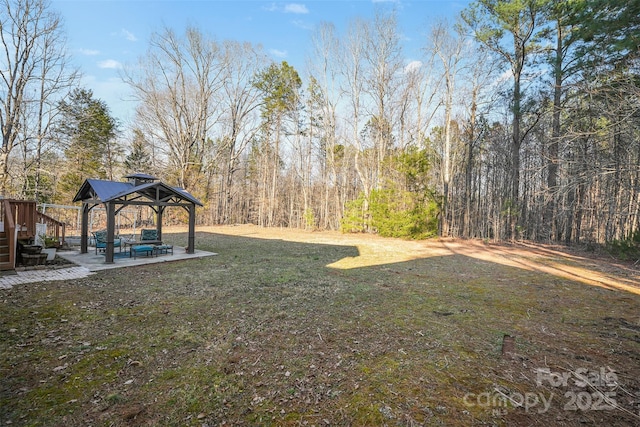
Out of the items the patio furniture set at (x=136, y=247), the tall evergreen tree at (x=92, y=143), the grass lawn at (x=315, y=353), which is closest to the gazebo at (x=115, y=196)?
the patio furniture set at (x=136, y=247)

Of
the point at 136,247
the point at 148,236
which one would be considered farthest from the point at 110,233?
the point at 148,236

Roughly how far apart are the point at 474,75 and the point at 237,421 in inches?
827

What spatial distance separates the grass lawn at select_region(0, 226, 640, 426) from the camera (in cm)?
238

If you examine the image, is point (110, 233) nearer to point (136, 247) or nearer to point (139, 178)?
point (136, 247)

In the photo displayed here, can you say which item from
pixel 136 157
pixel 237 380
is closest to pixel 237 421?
pixel 237 380

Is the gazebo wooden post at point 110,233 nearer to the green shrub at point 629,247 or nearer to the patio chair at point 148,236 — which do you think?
the patio chair at point 148,236

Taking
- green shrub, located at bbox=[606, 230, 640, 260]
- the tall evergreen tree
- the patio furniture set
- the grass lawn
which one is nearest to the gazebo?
the patio furniture set

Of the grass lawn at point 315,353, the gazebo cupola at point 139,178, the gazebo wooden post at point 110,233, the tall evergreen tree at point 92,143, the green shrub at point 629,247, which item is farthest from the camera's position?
the tall evergreen tree at point 92,143

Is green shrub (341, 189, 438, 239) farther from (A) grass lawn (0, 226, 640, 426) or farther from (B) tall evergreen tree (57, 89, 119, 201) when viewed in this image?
(B) tall evergreen tree (57, 89, 119, 201)

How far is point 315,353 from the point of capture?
333 centimetres

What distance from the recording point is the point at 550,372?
3.01 meters

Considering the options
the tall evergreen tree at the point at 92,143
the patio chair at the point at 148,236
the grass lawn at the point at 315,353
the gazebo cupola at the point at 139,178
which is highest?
the tall evergreen tree at the point at 92,143

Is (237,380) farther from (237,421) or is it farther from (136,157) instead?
(136,157)

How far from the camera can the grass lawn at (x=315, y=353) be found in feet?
7.82
